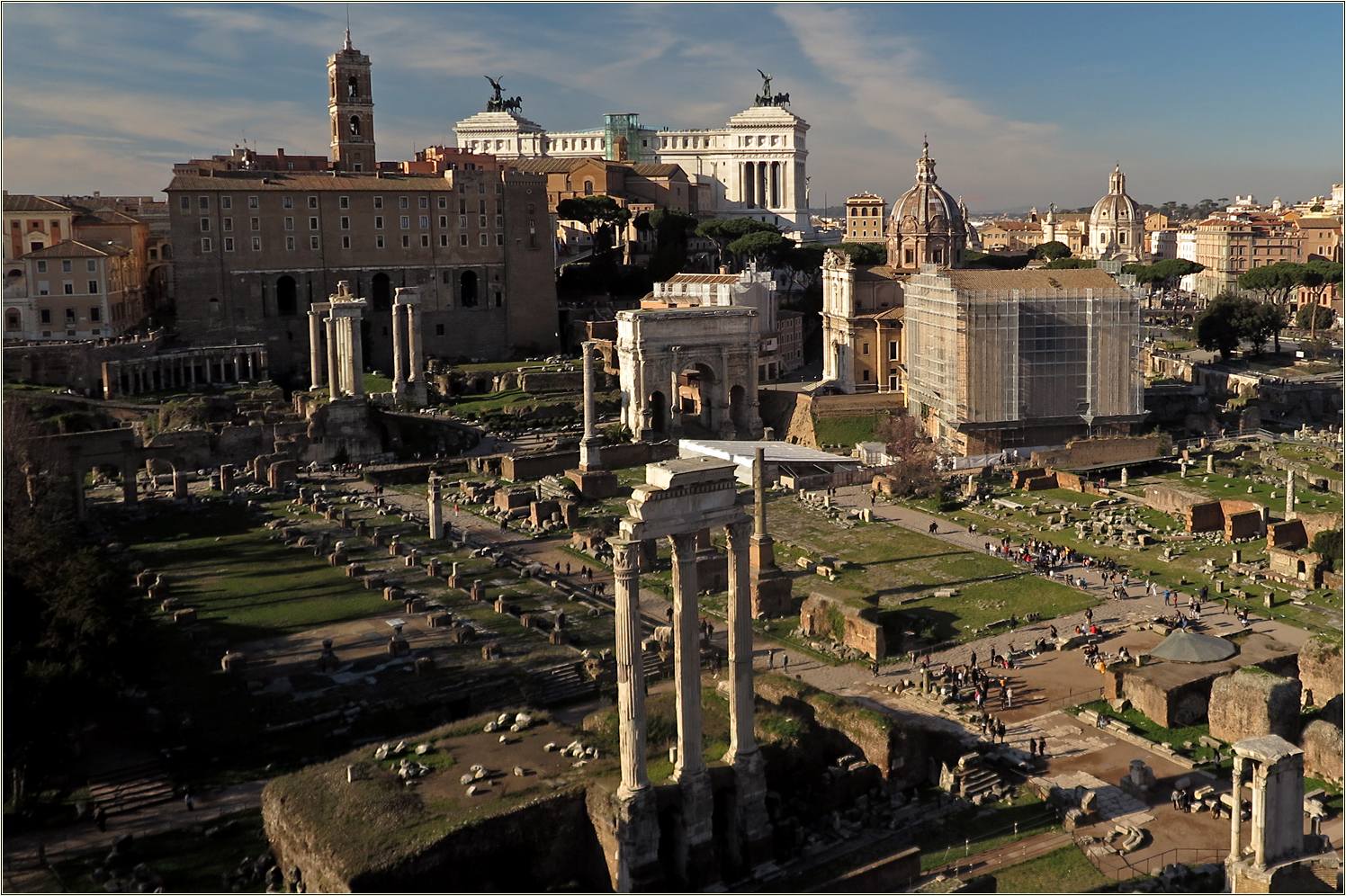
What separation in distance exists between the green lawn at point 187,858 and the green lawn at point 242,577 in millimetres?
9318

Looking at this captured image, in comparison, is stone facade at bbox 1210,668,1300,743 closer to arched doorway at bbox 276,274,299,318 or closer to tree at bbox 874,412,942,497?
tree at bbox 874,412,942,497

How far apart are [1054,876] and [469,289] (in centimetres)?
5412

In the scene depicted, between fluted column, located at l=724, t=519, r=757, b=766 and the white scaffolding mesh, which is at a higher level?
the white scaffolding mesh

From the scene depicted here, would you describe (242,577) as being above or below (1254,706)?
above

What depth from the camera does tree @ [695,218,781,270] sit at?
255 feet

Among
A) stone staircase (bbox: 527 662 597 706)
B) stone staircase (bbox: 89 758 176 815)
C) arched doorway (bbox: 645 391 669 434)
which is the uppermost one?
arched doorway (bbox: 645 391 669 434)

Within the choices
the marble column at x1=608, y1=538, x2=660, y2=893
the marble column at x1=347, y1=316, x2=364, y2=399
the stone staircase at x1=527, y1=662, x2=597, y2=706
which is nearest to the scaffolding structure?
the marble column at x1=347, y1=316, x2=364, y2=399

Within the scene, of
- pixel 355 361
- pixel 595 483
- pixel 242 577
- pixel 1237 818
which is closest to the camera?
pixel 1237 818

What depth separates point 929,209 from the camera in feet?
222

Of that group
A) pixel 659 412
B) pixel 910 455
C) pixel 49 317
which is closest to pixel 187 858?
pixel 910 455

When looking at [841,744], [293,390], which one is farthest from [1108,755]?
[293,390]

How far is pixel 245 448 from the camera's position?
48.2 metres

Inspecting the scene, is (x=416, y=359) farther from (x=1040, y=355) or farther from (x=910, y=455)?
(x=1040, y=355)

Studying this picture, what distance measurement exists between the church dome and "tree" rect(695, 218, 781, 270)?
4754cm
